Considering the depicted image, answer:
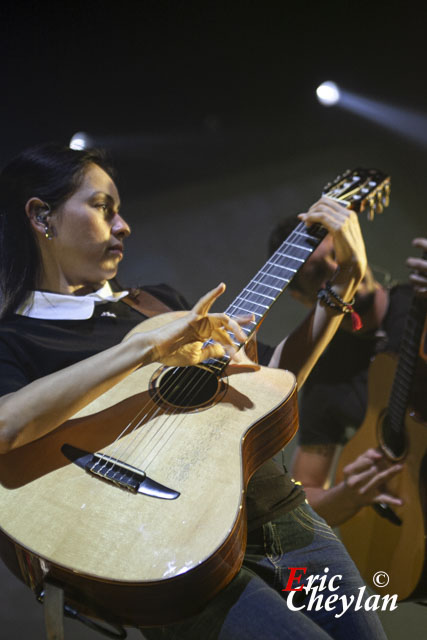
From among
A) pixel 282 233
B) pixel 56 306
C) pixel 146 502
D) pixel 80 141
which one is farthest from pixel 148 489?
pixel 80 141

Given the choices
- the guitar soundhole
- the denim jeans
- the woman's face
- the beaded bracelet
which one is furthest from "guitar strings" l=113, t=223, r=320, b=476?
the woman's face

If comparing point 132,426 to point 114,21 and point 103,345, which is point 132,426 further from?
point 114,21

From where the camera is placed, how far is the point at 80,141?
155 centimetres

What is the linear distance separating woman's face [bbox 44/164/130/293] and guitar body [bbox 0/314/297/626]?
38 centimetres

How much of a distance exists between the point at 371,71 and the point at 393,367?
42.1 inches

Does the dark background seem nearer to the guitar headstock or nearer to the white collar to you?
the guitar headstock

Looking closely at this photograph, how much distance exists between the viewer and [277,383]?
3.46 feet

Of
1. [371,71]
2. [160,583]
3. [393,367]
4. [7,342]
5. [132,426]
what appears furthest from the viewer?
[371,71]

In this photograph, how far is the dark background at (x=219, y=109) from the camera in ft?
5.09

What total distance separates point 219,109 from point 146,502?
137 centimetres

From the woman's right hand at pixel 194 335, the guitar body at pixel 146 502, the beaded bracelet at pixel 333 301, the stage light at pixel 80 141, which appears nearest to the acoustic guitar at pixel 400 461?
the beaded bracelet at pixel 333 301

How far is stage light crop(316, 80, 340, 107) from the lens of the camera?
177 centimetres

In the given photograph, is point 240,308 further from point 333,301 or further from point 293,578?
point 293,578

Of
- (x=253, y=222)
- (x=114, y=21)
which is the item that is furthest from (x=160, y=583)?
(x=114, y=21)
